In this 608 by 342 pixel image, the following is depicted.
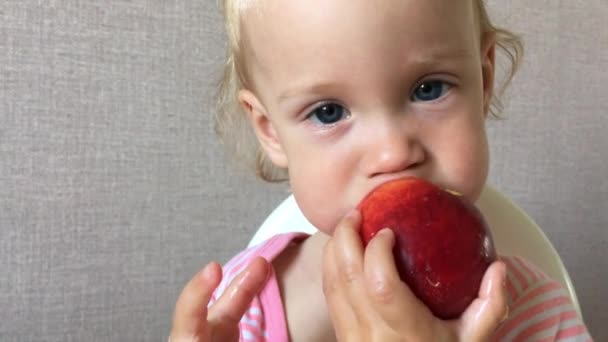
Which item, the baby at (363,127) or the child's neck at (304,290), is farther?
the child's neck at (304,290)

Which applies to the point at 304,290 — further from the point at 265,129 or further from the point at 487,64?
the point at 487,64

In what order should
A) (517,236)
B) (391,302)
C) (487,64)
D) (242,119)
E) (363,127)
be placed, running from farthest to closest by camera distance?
(242,119)
(517,236)
(487,64)
(363,127)
(391,302)

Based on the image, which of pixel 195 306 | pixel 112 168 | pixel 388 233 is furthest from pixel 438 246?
pixel 112 168

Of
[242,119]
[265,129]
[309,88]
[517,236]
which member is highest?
[309,88]

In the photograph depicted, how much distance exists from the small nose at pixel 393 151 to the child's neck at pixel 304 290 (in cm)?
26

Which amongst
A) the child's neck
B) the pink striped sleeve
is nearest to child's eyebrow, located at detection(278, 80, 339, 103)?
the child's neck

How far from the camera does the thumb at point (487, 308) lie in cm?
50

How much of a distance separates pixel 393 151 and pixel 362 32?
11 cm

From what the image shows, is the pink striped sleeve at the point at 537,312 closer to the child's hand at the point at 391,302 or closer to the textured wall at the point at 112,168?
the child's hand at the point at 391,302

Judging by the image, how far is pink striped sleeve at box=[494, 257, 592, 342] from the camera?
2.42 ft

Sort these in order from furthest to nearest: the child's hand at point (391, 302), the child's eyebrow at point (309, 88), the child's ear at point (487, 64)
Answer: the child's ear at point (487, 64) → the child's eyebrow at point (309, 88) → the child's hand at point (391, 302)

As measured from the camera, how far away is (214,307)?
67cm

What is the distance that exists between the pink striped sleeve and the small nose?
281mm

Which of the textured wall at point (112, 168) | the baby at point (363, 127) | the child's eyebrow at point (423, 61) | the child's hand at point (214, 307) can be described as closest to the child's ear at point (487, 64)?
the baby at point (363, 127)
